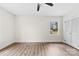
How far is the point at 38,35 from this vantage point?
7.90 m

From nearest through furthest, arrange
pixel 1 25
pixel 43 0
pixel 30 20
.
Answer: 1. pixel 43 0
2. pixel 1 25
3. pixel 30 20

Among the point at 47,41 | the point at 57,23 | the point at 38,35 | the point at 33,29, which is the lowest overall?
the point at 47,41

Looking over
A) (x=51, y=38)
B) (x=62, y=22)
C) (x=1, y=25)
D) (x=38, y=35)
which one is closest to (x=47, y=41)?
(x=51, y=38)

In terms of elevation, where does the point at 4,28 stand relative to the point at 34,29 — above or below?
above

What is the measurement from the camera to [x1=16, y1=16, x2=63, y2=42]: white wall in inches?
309

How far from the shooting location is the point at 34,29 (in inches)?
310

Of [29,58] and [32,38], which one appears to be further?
[32,38]

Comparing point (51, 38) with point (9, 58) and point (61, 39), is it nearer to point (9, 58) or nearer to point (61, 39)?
point (61, 39)

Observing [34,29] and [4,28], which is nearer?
[4,28]

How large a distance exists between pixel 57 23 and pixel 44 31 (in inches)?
51.6

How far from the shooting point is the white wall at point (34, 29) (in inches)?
309

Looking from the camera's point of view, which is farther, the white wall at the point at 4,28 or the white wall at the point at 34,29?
the white wall at the point at 34,29

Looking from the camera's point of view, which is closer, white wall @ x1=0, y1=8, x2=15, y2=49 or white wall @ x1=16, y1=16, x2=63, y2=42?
white wall @ x1=0, y1=8, x2=15, y2=49

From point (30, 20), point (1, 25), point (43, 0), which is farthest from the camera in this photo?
point (30, 20)
